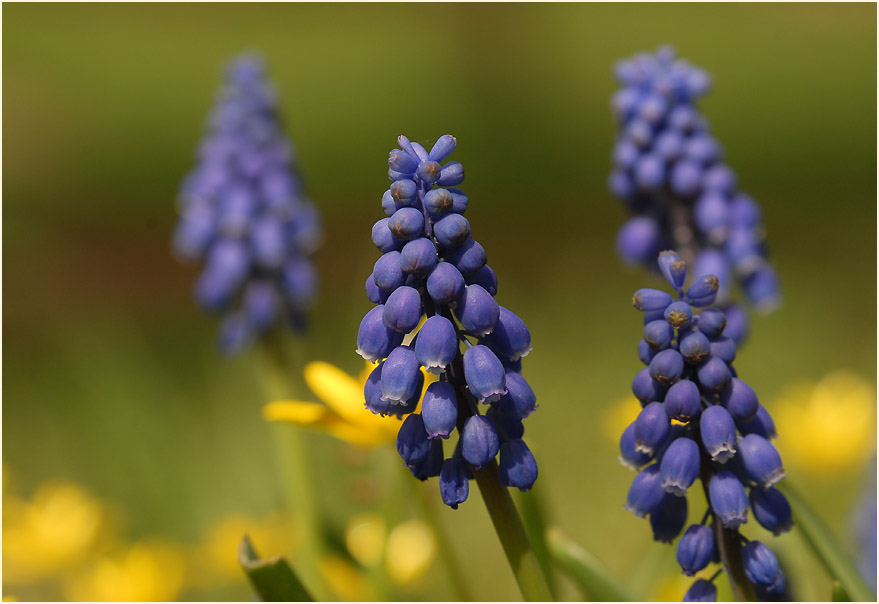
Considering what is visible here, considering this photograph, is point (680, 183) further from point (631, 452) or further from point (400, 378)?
point (400, 378)

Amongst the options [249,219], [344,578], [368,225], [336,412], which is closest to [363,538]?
[344,578]

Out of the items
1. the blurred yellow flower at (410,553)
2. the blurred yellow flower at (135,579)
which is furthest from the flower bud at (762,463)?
the blurred yellow flower at (135,579)

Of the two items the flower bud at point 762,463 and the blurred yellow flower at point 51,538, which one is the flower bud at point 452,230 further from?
the blurred yellow flower at point 51,538

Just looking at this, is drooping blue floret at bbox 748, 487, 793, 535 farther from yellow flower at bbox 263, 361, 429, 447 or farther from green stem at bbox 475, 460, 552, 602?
yellow flower at bbox 263, 361, 429, 447

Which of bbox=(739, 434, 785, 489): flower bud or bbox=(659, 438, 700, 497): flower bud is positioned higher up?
bbox=(659, 438, 700, 497): flower bud

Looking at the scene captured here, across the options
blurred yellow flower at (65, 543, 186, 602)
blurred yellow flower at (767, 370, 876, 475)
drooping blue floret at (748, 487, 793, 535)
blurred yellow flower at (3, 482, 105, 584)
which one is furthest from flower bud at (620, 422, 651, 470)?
blurred yellow flower at (3, 482, 105, 584)

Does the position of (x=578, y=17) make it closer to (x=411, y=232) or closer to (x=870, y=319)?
(x=870, y=319)

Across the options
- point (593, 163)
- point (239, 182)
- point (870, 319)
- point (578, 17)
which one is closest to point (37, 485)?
point (239, 182)
